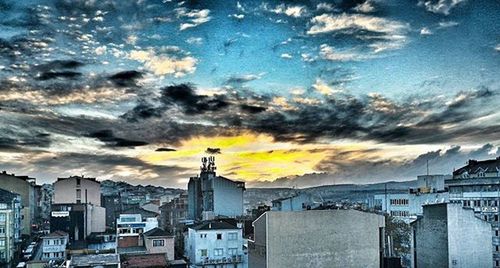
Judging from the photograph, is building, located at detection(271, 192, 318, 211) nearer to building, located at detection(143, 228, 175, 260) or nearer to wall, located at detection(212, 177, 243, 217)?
wall, located at detection(212, 177, 243, 217)

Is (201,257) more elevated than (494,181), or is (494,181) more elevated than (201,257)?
(494,181)

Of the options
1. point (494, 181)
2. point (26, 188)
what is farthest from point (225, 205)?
point (494, 181)

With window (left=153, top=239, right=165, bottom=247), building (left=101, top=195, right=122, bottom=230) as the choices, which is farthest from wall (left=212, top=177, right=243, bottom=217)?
window (left=153, top=239, right=165, bottom=247)

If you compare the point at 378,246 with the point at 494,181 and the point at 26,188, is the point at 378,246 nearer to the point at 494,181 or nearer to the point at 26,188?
the point at 494,181

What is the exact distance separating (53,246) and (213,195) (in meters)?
31.7

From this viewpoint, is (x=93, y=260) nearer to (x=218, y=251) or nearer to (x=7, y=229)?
(x=7, y=229)

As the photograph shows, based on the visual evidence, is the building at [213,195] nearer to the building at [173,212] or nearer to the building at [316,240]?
the building at [173,212]

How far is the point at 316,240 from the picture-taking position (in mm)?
37562

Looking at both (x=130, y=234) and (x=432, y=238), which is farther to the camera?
(x=130, y=234)

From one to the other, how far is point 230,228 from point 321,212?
22.2 metres

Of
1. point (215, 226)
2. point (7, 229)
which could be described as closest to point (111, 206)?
point (7, 229)

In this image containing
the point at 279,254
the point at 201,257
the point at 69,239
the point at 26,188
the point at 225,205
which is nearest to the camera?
the point at 279,254

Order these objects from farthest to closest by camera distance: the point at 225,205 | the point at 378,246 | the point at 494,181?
the point at 225,205
the point at 494,181
the point at 378,246

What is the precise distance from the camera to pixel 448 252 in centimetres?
4150
